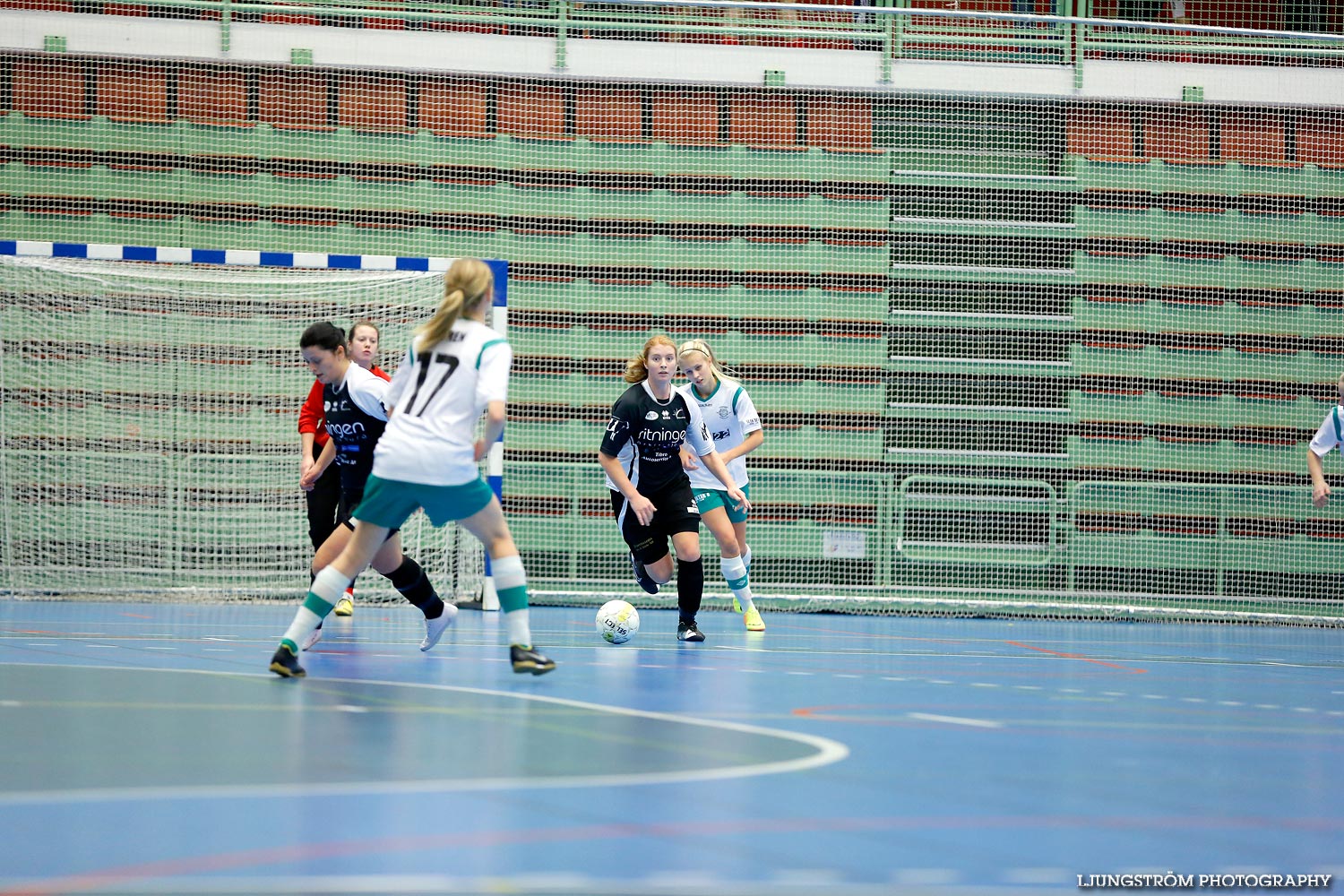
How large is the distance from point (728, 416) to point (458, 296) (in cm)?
399

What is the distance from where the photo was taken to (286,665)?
571 cm

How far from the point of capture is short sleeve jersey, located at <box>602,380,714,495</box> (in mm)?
8008

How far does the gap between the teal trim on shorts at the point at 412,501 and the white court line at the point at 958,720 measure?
70.9 inches

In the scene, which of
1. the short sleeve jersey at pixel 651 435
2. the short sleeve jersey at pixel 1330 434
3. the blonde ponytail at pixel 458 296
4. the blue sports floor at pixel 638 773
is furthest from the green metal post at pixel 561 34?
the blonde ponytail at pixel 458 296

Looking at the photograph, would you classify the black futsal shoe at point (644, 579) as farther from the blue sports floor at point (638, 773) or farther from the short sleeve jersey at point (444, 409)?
the short sleeve jersey at point (444, 409)

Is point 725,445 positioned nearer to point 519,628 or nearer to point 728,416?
point 728,416

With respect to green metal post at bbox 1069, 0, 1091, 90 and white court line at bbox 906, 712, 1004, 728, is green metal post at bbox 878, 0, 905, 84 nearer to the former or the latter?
green metal post at bbox 1069, 0, 1091, 90

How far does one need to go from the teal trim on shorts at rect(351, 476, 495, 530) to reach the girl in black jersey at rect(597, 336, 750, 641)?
2.21 meters

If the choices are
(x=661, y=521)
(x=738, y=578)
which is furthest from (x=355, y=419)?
(x=738, y=578)

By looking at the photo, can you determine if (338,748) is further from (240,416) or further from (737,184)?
(737,184)

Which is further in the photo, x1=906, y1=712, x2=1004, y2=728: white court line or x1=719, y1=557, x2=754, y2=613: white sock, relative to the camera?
x1=719, y1=557, x2=754, y2=613: white sock

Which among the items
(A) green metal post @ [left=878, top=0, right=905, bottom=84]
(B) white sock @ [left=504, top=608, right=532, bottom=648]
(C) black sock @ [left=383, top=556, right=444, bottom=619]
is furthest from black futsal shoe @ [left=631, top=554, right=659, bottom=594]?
(A) green metal post @ [left=878, top=0, right=905, bottom=84]

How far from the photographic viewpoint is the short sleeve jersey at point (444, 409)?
551 cm

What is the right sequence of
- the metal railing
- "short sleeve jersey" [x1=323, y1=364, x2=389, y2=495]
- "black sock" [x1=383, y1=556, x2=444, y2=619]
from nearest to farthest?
"black sock" [x1=383, y1=556, x2=444, y2=619] → "short sleeve jersey" [x1=323, y1=364, x2=389, y2=495] → the metal railing
